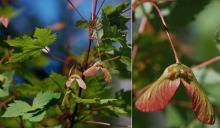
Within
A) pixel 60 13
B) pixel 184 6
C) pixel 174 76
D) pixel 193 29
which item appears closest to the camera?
pixel 174 76

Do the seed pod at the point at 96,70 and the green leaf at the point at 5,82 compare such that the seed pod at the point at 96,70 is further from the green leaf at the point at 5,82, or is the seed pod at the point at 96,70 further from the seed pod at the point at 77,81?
the green leaf at the point at 5,82

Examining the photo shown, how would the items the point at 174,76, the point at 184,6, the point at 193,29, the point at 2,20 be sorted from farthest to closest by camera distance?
1. the point at 193,29
2. the point at 184,6
3. the point at 2,20
4. the point at 174,76

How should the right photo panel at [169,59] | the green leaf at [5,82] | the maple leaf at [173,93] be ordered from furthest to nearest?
the right photo panel at [169,59] < the green leaf at [5,82] < the maple leaf at [173,93]

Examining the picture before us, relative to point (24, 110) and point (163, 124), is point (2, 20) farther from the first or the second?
point (163, 124)

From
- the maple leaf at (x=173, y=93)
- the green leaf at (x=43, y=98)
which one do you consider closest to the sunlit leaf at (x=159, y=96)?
the maple leaf at (x=173, y=93)

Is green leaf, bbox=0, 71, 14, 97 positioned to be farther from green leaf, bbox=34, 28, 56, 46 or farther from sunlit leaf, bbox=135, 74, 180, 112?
sunlit leaf, bbox=135, 74, 180, 112

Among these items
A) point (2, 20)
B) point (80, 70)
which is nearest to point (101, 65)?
point (80, 70)
